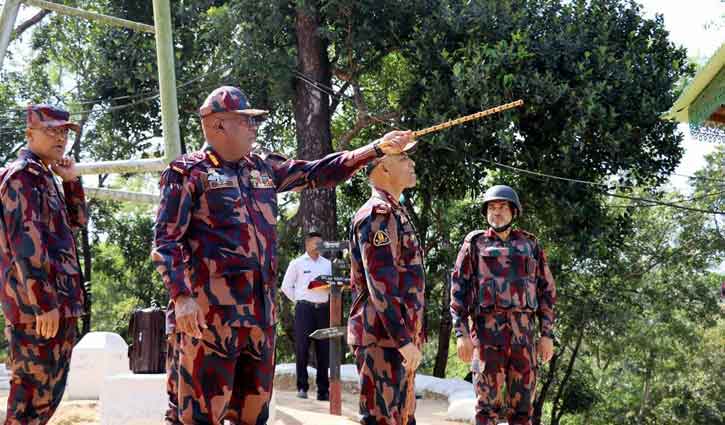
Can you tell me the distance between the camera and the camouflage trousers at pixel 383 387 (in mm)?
5238

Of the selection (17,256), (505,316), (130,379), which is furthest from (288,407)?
(17,256)

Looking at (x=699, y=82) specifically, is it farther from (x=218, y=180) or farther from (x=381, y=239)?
(x=218, y=180)

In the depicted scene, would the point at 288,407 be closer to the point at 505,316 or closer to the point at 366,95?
the point at 505,316

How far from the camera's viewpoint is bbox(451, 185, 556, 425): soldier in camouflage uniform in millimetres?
7066

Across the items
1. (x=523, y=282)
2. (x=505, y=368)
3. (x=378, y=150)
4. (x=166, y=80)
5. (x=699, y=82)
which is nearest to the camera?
(x=378, y=150)

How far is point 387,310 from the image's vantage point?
5180 mm

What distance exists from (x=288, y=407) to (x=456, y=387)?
3.30m

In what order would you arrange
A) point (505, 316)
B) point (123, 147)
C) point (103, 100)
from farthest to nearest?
1. point (123, 147)
2. point (103, 100)
3. point (505, 316)

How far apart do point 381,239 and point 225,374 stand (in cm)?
142

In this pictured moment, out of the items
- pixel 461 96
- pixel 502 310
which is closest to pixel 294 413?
pixel 502 310

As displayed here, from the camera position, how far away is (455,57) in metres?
14.4

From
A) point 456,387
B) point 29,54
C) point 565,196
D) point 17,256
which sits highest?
point 29,54

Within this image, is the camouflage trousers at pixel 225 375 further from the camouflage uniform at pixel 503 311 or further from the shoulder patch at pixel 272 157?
the camouflage uniform at pixel 503 311

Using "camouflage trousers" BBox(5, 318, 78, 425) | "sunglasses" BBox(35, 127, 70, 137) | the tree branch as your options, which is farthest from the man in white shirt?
the tree branch
